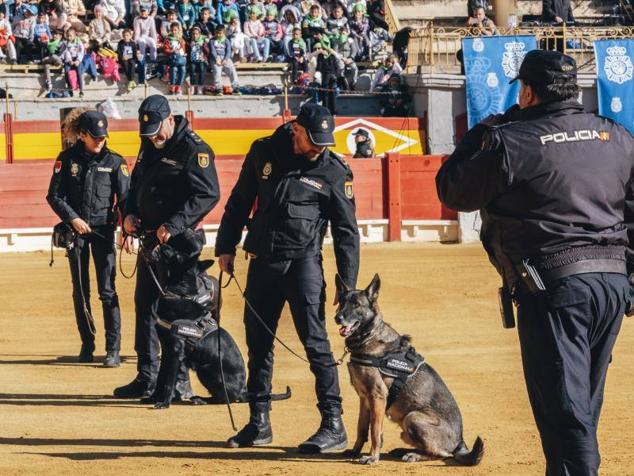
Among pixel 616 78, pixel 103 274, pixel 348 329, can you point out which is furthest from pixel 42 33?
pixel 348 329

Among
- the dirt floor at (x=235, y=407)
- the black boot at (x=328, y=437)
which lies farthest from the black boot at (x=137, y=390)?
the black boot at (x=328, y=437)

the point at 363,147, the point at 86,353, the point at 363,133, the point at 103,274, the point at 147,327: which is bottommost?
the point at 86,353

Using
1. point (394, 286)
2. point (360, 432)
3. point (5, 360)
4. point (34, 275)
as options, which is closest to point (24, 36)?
point (34, 275)

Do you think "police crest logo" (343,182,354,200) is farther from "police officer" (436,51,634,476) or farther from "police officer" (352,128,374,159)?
"police officer" (352,128,374,159)

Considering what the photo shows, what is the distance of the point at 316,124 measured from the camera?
22.0 ft

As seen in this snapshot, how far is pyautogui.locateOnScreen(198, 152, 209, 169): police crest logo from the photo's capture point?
26.5 ft

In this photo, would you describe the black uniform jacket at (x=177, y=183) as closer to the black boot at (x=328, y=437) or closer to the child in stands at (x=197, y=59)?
the black boot at (x=328, y=437)

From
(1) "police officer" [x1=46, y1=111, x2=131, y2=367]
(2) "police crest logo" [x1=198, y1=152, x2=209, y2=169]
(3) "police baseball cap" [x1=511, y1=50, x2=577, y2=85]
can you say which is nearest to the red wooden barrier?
(1) "police officer" [x1=46, y1=111, x2=131, y2=367]

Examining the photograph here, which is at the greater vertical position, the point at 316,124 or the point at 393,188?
the point at 316,124

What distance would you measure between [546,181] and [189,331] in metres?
3.80

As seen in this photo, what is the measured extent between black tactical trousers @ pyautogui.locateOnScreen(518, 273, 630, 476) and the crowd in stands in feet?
61.3

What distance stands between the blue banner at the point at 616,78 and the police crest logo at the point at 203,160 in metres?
14.7

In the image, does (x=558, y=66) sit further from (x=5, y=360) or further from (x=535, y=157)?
(x=5, y=360)

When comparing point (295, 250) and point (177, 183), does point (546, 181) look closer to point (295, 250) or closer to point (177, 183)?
point (295, 250)
